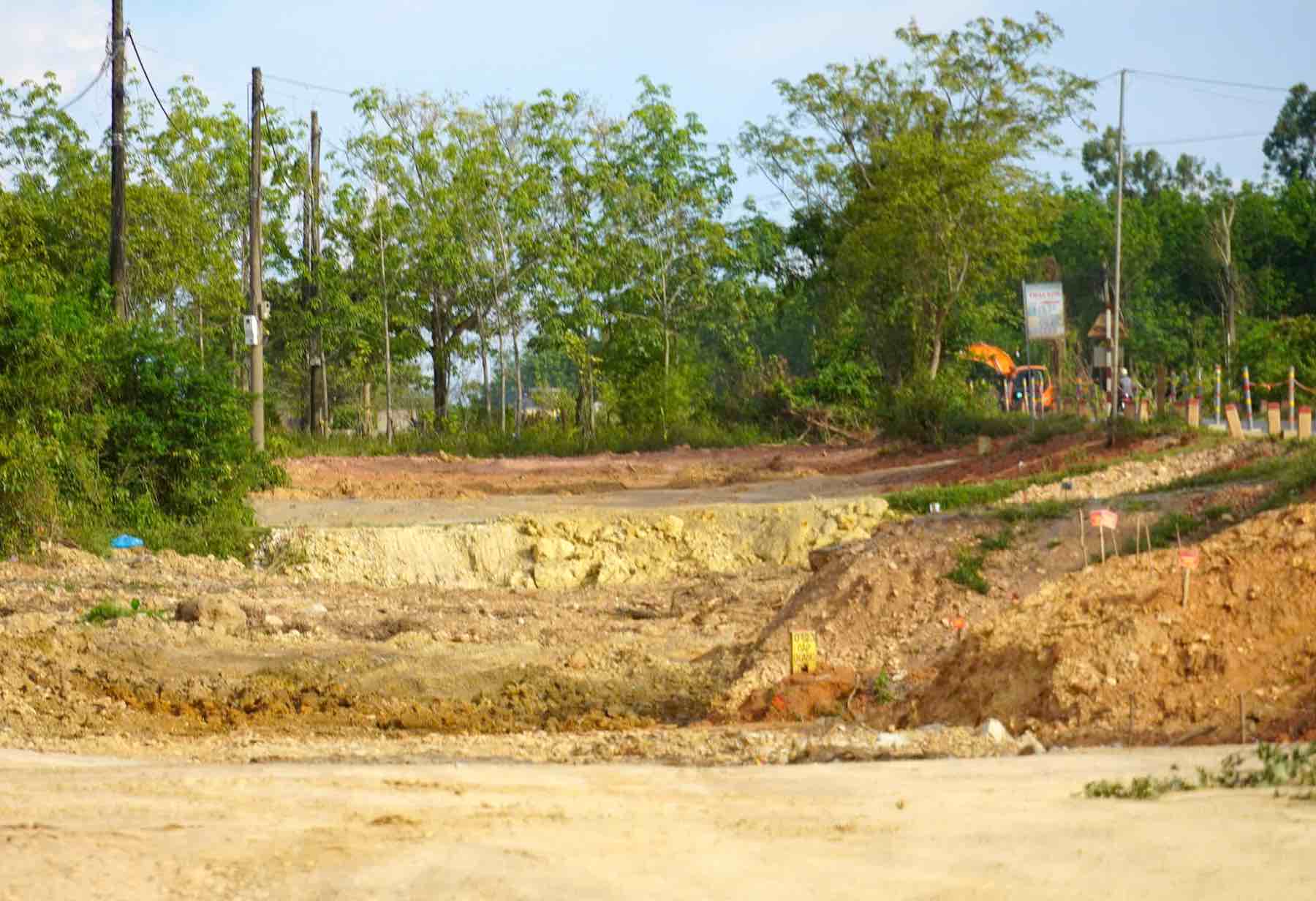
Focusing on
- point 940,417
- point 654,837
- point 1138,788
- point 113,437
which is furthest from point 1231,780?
point 940,417

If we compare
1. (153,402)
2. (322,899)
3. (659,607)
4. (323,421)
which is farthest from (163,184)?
(322,899)

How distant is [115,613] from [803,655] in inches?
265

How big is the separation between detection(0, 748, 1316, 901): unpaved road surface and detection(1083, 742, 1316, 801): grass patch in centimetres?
14

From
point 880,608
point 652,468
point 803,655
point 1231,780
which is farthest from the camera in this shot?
point 652,468

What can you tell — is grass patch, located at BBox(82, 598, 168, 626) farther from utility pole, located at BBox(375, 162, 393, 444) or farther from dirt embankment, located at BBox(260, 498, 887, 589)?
utility pole, located at BBox(375, 162, 393, 444)

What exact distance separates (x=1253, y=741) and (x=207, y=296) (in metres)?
34.1

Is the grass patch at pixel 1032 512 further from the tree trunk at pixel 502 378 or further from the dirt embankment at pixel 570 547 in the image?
the tree trunk at pixel 502 378

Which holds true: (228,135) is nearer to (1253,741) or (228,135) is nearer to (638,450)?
(638,450)

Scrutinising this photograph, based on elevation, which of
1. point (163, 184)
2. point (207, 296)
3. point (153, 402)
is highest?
point (163, 184)

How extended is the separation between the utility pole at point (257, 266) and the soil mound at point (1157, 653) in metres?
16.9

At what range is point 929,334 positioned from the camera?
4247 centimetres

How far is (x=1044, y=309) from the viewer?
3109cm

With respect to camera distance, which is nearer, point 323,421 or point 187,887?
point 187,887

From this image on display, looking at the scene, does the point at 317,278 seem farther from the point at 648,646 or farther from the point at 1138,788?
the point at 1138,788
